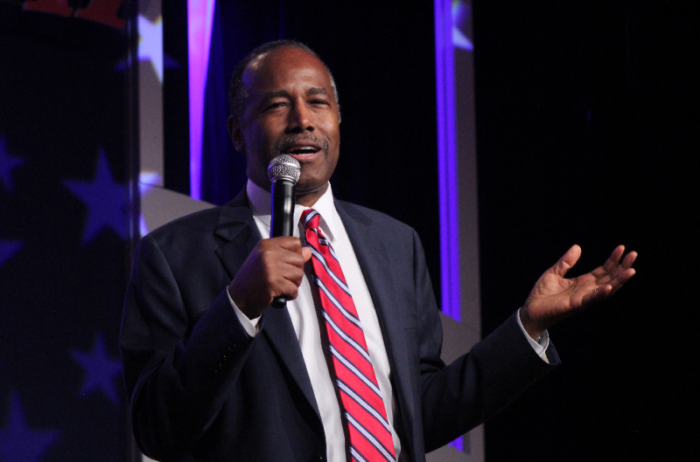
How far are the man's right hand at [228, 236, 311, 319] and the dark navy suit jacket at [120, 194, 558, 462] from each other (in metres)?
0.07

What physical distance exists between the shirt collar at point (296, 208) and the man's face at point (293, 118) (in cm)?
2

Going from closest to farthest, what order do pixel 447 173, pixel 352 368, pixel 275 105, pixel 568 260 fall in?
pixel 352 368, pixel 568 260, pixel 275 105, pixel 447 173

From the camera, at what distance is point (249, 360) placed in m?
1.32

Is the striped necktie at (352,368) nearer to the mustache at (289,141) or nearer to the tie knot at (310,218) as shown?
the tie knot at (310,218)

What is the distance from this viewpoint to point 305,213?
1481 millimetres

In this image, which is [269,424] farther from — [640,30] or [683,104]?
[640,30]

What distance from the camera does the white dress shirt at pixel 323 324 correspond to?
1.30 metres

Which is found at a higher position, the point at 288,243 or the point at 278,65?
the point at 278,65

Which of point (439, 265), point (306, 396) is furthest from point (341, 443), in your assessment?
point (439, 265)

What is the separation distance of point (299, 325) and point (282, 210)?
0.95ft

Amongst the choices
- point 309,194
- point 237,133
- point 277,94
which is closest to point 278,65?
point 277,94

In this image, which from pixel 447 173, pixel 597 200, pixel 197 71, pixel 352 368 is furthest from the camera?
pixel 447 173

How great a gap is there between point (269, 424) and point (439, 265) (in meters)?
1.71

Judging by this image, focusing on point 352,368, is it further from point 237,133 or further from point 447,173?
point 447,173
